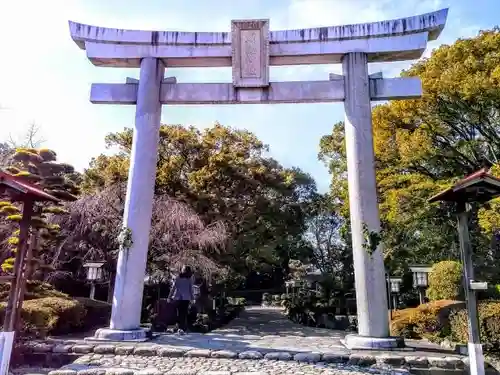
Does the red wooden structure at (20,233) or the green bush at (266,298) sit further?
the green bush at (266,298)

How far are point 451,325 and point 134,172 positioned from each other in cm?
800

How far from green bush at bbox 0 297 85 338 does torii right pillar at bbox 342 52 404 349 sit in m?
6.04

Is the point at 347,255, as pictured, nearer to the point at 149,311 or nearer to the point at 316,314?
the point at 316,314

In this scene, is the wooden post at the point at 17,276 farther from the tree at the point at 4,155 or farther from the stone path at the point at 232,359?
the tree at the point at 4,155

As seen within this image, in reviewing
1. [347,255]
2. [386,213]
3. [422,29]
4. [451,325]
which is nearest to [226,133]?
[386,213]

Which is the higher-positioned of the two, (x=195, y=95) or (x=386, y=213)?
(x=195, y=95)

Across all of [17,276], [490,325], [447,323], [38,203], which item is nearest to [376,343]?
[490,325]

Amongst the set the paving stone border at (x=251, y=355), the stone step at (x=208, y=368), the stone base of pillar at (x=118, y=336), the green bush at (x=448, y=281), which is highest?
the green bush at (x=448, y=281)

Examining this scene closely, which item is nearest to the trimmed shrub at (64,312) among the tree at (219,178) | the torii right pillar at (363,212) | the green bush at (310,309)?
the tree at (219,178)

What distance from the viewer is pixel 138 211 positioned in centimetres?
857

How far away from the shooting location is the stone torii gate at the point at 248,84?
8297 mm

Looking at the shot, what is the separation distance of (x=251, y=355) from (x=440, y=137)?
34.5ft

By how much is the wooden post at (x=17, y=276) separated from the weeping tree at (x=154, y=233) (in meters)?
5.45

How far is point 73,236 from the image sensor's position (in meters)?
12.2
